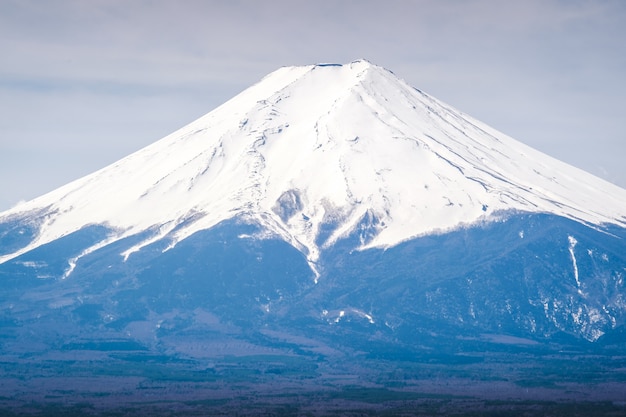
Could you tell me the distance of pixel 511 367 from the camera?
13775 cm

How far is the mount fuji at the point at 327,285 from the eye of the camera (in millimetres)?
136125

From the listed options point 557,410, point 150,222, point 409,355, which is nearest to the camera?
point 557,410

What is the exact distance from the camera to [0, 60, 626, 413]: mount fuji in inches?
5359

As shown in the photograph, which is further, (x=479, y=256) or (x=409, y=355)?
(x=479, y=256)

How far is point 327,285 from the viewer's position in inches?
6668

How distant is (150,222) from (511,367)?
71.5 m

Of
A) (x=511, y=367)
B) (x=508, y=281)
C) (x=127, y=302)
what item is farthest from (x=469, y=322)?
(x=127, y=302)

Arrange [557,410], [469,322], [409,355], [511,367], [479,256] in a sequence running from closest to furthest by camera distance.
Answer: [557,410] < [511,367] < [409,355] < [469,322] < [479,256]

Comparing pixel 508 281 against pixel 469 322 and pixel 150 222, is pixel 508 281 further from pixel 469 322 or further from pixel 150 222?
pixel 150 222

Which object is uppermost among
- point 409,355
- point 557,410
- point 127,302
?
point 127,302

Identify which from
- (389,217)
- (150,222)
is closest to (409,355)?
(389,217)

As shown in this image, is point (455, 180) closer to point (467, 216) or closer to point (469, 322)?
point (467, 216)

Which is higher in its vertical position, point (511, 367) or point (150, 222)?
point (150, 222)

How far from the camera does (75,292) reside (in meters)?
171
